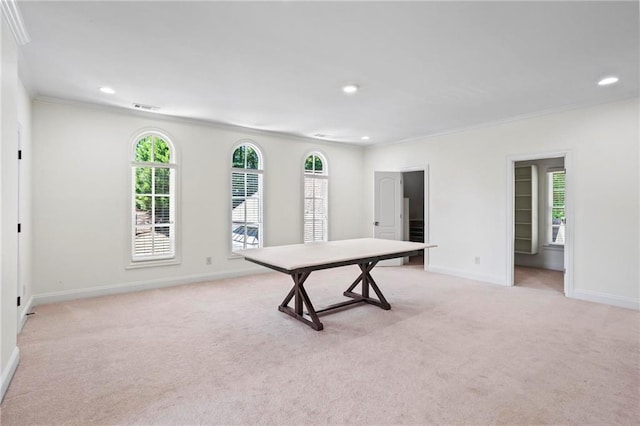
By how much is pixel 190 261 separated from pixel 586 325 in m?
5.09

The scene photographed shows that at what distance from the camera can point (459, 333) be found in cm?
315

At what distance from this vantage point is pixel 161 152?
197 inches

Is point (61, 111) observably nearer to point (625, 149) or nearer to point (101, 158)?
point (101, 158)

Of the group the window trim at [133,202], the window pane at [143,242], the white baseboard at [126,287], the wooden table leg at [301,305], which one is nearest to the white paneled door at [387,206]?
the white baseboard at [126,287]

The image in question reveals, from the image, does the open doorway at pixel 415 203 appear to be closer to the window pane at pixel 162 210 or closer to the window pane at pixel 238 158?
the window pane at pixel 238 158

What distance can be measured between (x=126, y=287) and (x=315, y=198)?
365 centimetres

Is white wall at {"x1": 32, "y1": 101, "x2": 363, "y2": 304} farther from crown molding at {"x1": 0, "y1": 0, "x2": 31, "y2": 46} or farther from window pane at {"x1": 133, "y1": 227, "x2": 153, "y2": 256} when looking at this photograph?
crown molding at {"x1": 0, "y1": 0, "x2": 31, "y2": 46}

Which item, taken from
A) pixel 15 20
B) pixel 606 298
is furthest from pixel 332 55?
pixel 606 298

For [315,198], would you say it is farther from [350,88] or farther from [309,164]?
[350,88]

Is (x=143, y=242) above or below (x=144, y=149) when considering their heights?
below

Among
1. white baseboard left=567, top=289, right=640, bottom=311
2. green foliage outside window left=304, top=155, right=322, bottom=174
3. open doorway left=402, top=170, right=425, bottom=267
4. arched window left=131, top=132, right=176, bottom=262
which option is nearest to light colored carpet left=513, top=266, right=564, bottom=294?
white baseboard left=567, top=289, right=640, bottom=311

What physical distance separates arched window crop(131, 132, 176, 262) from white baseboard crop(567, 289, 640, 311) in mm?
5703

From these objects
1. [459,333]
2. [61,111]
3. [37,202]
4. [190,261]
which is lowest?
[459,333]

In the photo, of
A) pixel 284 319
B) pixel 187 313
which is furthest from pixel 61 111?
pixel 284 319
